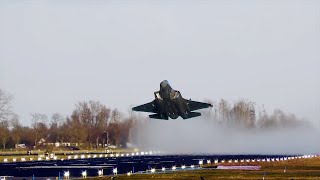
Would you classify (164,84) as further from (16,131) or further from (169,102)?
(16,131)

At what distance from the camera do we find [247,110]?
638ft

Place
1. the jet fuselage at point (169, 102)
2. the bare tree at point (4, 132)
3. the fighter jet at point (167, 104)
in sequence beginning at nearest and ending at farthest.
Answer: the jet fuselage at point (169, 102) < the fighter jet at point (167, 104) < the bare tree at point (4, 132)

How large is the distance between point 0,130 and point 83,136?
3059 centimetres

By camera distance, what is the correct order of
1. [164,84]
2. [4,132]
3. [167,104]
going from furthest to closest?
[4,132]
[167,104]
[164,84]

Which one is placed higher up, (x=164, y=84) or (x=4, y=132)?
(x=4, y=132)

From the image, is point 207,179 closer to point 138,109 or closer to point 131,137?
point 138,109

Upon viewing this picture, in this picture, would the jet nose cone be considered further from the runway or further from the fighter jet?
the runway

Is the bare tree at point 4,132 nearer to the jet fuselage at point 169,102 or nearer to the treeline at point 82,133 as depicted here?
the treeline at point 82,133

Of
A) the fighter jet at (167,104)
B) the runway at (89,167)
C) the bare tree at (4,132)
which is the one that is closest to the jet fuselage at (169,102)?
Result: the fighter jet at (167,104)

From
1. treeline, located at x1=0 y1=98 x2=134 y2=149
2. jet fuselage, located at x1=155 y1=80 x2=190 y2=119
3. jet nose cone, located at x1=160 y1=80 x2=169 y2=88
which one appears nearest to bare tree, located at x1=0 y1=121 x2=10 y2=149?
treeline, located at x1=0 y1=98 x2=134 y2=149

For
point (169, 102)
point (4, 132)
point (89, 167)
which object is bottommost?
point (89, 167)

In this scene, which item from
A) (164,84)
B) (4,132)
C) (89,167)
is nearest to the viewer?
(164,84)

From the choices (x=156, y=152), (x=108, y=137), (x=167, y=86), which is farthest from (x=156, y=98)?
(x=108, y=137)

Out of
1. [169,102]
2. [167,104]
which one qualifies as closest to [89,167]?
[167,104]
